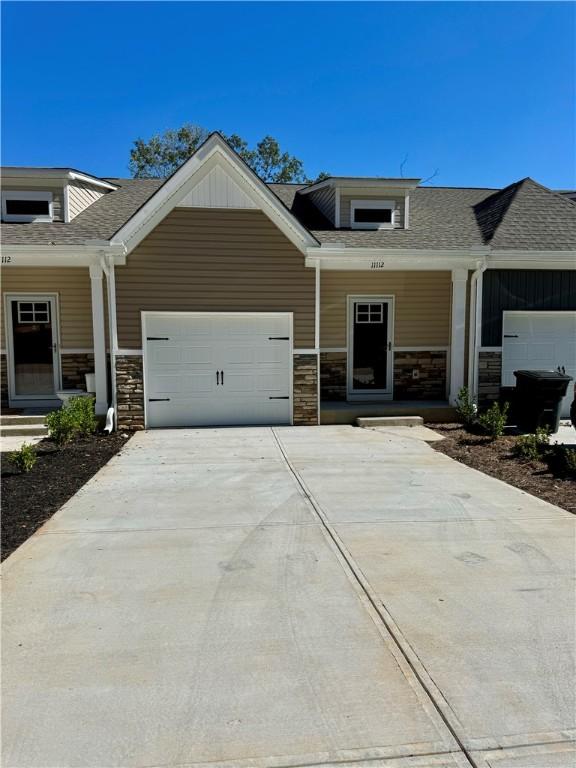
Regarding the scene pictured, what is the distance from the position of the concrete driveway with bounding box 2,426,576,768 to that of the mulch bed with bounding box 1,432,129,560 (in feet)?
0.75

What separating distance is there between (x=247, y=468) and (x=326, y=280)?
18.6 ft

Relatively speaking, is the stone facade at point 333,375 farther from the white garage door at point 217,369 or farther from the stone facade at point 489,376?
the stone facade at point 489,376

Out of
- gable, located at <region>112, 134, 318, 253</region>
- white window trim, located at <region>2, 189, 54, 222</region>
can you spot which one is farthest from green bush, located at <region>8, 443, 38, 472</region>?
white window trim, located at <region>2, 189, 54, 222</region>

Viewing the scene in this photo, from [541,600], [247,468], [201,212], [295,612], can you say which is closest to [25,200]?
[201,212]

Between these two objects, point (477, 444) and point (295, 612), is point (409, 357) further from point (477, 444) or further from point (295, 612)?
point (295, 612)

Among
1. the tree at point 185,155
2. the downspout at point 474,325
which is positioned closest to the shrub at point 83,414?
the downspout at point 474,325

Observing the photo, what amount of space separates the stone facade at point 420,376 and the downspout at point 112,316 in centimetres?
581

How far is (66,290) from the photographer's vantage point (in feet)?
37.5

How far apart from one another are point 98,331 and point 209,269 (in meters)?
2.28

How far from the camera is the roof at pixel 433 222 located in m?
11.1

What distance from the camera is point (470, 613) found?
3578mm

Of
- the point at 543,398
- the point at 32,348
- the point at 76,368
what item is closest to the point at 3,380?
the point at 32,348

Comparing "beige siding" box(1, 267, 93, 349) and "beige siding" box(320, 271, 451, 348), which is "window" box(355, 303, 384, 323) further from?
"beige siding" box(1, 267, 93, 349)

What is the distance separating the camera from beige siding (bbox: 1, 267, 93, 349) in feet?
37.1
